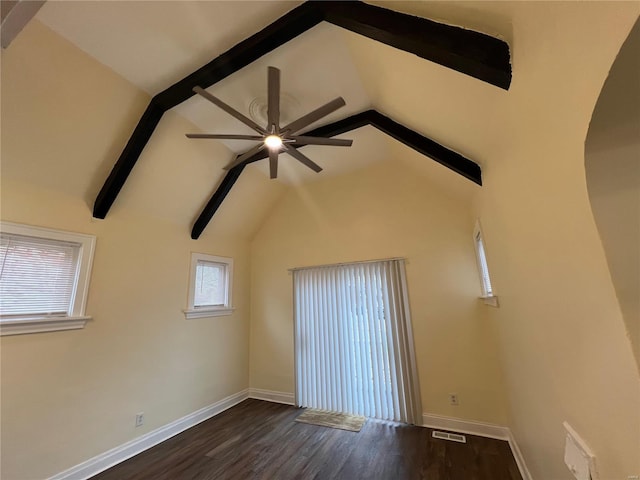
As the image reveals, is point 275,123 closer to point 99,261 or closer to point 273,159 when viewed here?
point 273,159

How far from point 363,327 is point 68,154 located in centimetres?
354

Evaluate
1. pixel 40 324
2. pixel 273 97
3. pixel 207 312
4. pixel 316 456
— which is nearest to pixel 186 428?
pixel 207 312

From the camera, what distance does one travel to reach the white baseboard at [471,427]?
258cm

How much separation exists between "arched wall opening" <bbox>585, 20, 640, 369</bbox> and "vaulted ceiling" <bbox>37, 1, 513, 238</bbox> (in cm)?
63

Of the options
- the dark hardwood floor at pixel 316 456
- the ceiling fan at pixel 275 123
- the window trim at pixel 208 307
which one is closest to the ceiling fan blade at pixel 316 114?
the ceiling fan at pixel 275 123

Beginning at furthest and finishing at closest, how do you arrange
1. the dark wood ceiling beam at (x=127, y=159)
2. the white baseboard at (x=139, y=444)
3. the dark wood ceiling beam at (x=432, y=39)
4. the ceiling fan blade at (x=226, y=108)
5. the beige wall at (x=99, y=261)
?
1. the dark wood ceiling beam at (x=127, y=159)
2. the white baseboard at (x=139, y=444)
3. the beige wall at (x=99, y=261)
4. the ceiling fan blade at (x=226, y=108)
5. the dark wood ceiling beam at (x=432, y=39)

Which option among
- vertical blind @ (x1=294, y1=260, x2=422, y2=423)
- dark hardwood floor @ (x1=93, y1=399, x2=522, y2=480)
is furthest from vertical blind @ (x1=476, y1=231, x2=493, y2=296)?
dark hardwood floor @ (x1=93, y1=399, x2=522, y2=480)

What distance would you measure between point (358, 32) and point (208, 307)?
11.7 ft

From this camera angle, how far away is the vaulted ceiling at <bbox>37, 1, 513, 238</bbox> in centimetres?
150

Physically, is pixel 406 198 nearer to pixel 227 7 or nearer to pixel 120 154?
pixel 227 7

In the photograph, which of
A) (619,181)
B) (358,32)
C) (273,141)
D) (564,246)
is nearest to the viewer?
(619,181)

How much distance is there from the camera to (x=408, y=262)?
3338 millimetres

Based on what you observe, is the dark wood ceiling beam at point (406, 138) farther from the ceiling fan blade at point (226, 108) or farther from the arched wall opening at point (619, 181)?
the arched wall opening at point (619, 181)

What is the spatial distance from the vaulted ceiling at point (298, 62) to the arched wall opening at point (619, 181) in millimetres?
629
